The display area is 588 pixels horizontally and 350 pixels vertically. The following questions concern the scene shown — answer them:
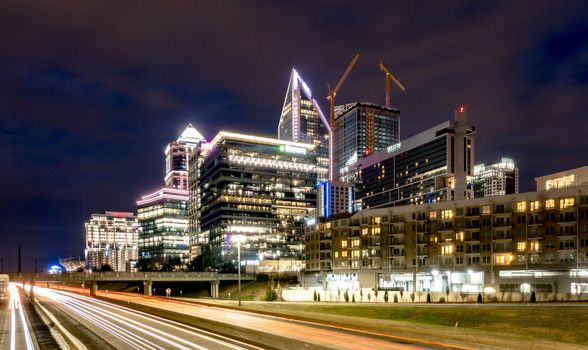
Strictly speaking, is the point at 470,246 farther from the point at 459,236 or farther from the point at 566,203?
the point at 566,203

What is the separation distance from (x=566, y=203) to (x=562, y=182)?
25.1 m

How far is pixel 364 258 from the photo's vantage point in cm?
13862

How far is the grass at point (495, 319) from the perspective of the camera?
1495 inches

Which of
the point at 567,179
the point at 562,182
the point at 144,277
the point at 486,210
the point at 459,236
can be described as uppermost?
the point at 567,179

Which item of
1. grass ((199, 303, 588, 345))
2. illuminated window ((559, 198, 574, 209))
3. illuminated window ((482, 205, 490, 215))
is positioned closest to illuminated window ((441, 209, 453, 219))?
illuminated window ((482, 205, 490, 215))

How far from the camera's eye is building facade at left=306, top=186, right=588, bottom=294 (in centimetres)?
10562

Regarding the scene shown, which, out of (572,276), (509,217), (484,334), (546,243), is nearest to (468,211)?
(509,217)

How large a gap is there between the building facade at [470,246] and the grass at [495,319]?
61737 millimetres

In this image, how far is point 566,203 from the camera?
107 metres

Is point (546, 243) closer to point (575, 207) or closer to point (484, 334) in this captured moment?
point (575, 207)

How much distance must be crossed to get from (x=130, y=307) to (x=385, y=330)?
56.2 meters

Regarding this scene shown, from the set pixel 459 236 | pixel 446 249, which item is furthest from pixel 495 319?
pixel 446 249

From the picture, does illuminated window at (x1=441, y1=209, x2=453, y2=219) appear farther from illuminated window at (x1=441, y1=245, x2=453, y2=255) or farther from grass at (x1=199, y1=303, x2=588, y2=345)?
grass at (x1=199, y1=303, x2=588, y2=345)

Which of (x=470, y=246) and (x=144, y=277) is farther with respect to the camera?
(x=144, y=277)
